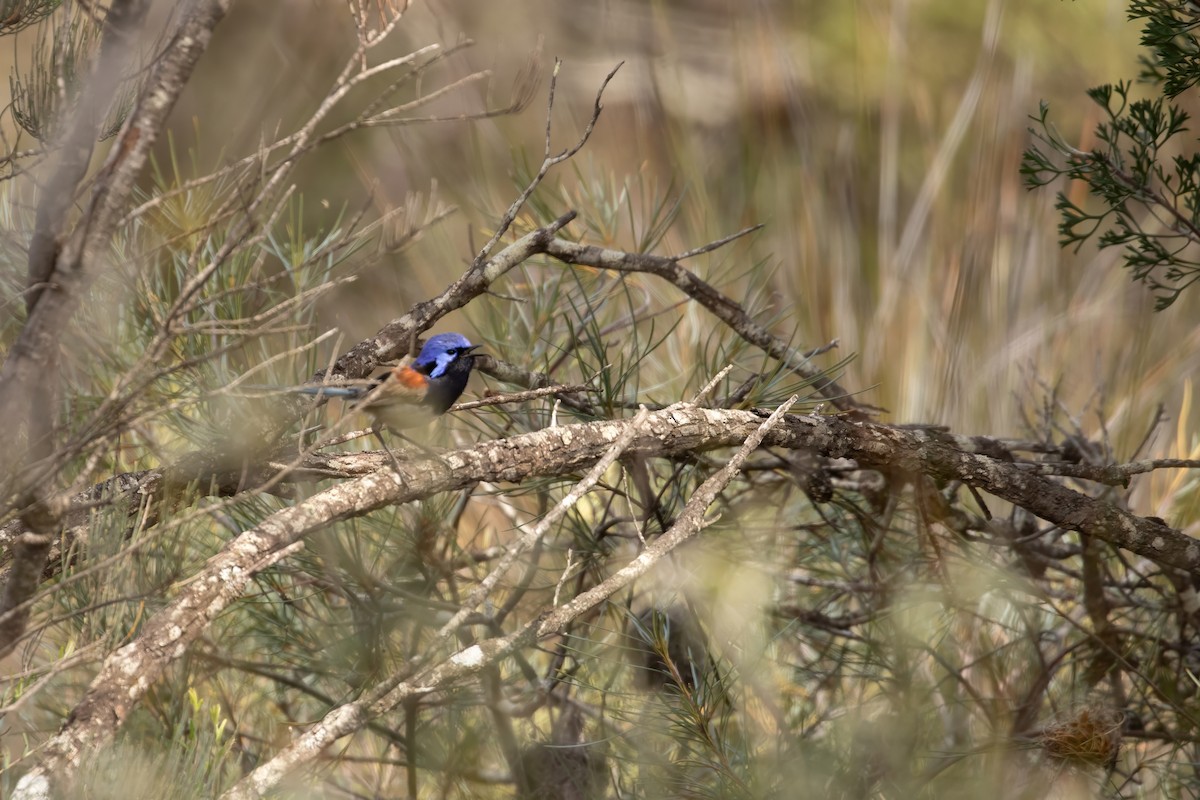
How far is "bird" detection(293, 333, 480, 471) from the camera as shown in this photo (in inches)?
48.6

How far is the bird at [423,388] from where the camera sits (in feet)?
4.05

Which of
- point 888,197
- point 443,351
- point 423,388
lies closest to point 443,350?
point 443,351

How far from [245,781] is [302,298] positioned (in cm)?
35

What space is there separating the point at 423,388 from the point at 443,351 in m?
0.18

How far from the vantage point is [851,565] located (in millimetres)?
1809

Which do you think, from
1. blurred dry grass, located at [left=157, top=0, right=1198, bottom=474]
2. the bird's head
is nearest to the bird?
the bird's head

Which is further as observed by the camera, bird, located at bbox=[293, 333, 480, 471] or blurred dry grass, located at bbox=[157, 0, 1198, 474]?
blurred dry grass, located at bbox=[157, 0, 1198, 474]

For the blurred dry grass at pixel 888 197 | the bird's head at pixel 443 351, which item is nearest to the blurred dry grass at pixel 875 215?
the blurred dry grass at pixel 888 197

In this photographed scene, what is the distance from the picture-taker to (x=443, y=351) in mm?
1497

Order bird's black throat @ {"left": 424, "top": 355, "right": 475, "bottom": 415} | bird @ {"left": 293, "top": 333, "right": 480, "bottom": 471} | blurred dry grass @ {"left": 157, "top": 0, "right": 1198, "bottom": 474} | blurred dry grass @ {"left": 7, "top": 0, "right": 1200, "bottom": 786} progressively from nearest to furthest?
bird @ {"left": 293, "top": 333, "right": 480, "bottom": 471}, bird's black throat @ {"left": 424, "top": 355, "right": 475, "bottom": 415}, blurred dry grass @ {"left": 7, "top": 0, "right": 1200, "bottom": 786}, blurred dry grass @ {"left": 157, "top": 0, "right": 1198, "bottom": 474}

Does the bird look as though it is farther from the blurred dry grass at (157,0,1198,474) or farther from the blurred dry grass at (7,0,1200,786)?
the blurred dry grass at (157,0,1198,474)

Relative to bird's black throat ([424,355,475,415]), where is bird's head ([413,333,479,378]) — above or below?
above

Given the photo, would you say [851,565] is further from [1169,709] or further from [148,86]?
[148,86]

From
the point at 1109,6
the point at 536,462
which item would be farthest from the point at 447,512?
the point at 1109,6
